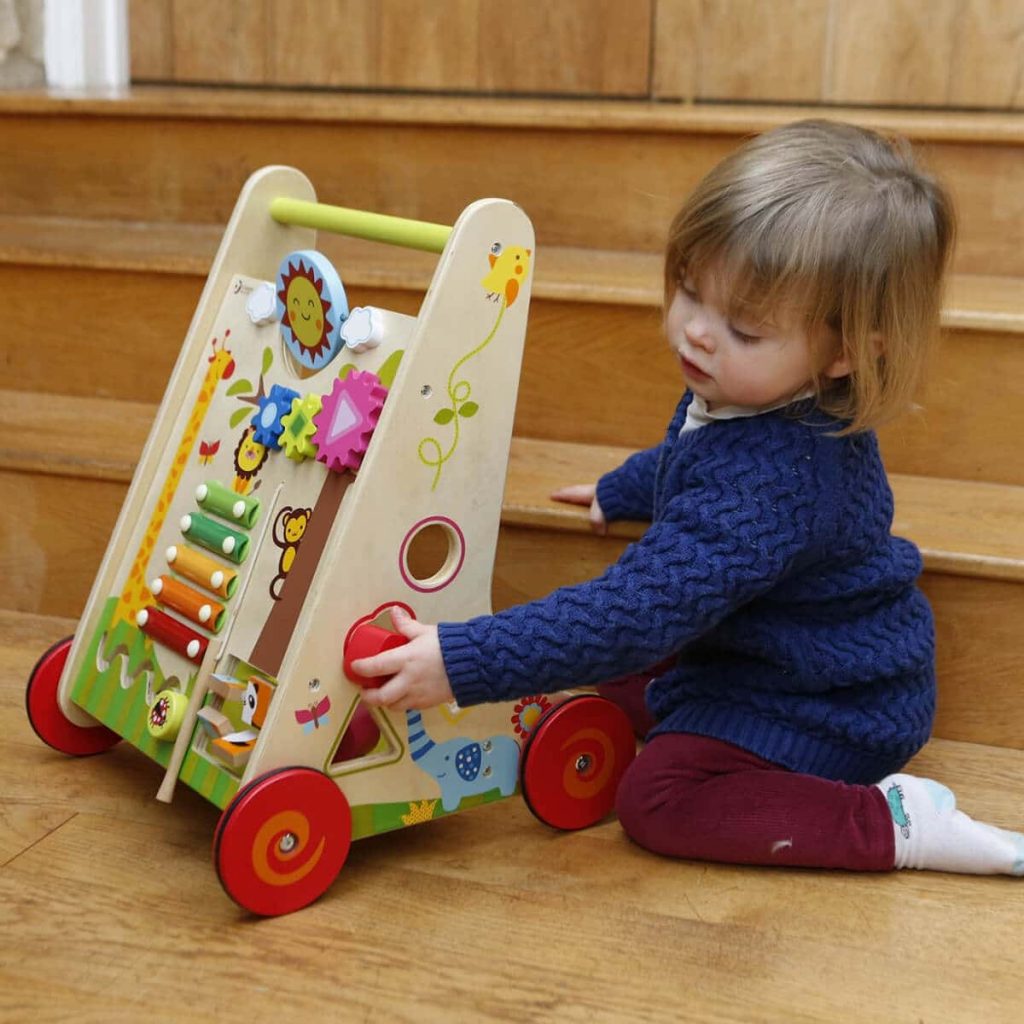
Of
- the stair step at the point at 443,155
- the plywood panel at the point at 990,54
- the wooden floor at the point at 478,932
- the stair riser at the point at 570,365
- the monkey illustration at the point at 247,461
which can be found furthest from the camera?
the plywood panel at the point at 990,54

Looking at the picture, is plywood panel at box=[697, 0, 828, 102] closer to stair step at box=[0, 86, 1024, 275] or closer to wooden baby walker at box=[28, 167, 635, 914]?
stair step at box=[0, 86, 1024, 275]

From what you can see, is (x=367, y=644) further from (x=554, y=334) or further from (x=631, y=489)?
(x=554, y=334)

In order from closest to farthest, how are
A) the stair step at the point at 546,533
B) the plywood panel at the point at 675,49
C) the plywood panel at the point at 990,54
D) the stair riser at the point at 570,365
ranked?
the stair step at the point at 546,533 → the stair riser at the point at 570,365 → the plywood panel at the point at 990,54 → the plywood panel at the point at 675,49

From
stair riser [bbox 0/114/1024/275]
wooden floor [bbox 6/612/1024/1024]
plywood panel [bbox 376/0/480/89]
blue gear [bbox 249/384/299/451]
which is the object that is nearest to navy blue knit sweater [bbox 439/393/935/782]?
wooden floor [bbox 6/612/1024/1024]

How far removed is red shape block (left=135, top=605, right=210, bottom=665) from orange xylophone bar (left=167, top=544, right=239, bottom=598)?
0.12 ft

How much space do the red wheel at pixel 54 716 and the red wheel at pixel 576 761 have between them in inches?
15.1

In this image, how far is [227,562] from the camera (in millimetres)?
1095

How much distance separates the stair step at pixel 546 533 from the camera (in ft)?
4.03

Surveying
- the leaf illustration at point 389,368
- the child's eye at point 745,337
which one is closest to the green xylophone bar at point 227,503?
the leaf illustration at point 389,368

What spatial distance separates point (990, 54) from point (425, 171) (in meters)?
0.72

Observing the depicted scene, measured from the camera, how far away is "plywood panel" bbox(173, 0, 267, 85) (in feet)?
6.64

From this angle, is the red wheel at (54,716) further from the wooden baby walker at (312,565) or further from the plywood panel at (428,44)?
the plywood panel at (428,44)

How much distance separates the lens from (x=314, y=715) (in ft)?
3.25

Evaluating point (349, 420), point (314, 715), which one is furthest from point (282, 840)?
point (349, 420)
